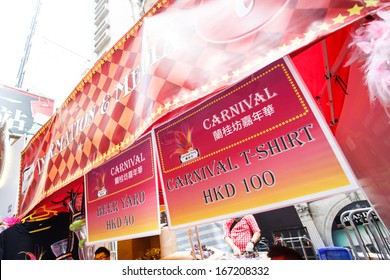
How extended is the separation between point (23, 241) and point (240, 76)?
3424 mm

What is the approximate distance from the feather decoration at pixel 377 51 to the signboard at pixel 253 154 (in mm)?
A: 250

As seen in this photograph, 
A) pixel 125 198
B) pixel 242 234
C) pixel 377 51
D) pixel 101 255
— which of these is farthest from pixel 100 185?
pixel 242 234

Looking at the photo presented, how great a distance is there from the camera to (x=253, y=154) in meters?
1.08

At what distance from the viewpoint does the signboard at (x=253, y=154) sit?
3.01ft

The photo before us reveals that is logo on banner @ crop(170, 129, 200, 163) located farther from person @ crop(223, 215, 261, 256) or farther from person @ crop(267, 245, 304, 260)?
person @ crop(223, 215, 261, 256)

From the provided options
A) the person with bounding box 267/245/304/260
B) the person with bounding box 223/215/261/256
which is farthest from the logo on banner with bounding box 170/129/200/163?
the person with bounding box 223/215/261/256

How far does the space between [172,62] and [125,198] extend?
1.14m

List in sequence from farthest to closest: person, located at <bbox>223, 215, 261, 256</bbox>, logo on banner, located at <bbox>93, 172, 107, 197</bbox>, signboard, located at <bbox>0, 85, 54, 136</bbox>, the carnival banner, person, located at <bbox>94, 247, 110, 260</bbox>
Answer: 1. signboard, located at <bbox>0, 85, 54, 136</bbox>
2. person, located at <bbox>223, 215, 261, 256</bbox>
3. person, located at <bbox>94, 247, 110, 260</bbox>
4. logo on banner, located at <bbox>93, 172, 107, 197</bbox>
5. the carnival banner

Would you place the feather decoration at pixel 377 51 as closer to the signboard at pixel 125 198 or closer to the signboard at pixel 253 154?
the signboard at pixel 253 154

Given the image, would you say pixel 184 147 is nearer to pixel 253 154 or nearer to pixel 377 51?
pixel 253 154

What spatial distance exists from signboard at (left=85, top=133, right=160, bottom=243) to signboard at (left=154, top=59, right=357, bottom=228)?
0.17 metres

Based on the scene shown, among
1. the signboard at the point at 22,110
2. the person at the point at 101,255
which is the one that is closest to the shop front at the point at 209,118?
the person at the point at 101,255

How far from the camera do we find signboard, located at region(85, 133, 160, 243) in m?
1.48
